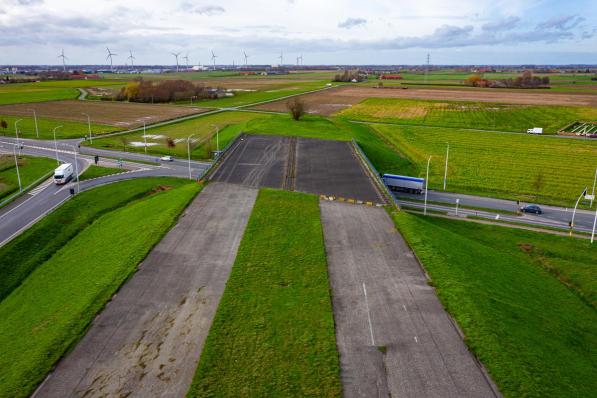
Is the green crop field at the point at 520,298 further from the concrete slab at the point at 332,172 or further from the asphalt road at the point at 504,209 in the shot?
the concrete slab at the point at 332,172

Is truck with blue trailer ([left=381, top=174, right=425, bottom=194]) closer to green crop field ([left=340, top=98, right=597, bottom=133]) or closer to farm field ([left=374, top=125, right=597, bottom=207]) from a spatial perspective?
farm field ([left=374, top=125, right=597, bottom=207])

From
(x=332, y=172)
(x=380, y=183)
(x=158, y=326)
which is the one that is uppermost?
(x=332, y=172)

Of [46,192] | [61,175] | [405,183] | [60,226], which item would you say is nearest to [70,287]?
[60,226]

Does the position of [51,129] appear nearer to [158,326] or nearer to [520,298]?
[158,326]

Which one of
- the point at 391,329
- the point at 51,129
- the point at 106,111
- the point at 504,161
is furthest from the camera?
the point at 106,111

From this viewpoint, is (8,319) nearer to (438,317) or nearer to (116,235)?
(116,235)

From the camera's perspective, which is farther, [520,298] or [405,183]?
[405,183]
